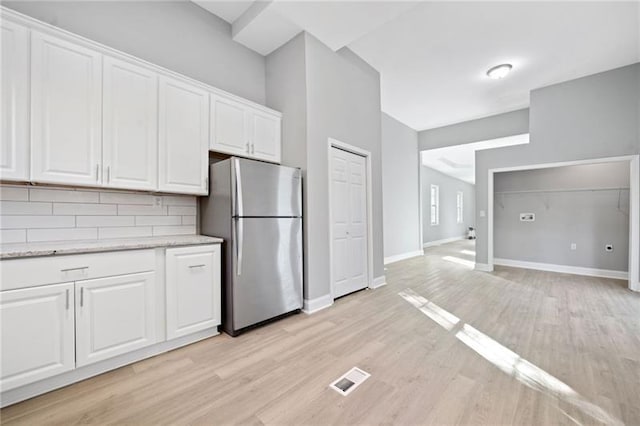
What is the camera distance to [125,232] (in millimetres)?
2316

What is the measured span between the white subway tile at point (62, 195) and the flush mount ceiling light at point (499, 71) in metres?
5.64

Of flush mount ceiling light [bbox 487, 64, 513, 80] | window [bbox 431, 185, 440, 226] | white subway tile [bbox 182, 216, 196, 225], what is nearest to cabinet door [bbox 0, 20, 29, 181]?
white subway tile [bbox 182, 216, 196, 225]

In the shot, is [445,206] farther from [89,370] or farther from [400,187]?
[89,370]

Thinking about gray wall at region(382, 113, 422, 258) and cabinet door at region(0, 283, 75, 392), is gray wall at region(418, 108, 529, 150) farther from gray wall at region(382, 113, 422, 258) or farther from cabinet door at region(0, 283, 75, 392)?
cabinet door at region(0, 283, 75, 392)

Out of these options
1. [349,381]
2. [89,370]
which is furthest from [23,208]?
[349,381]

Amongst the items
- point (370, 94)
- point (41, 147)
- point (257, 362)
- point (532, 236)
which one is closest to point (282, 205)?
point (257, 362)

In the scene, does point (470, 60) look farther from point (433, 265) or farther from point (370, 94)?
point (433, 265)

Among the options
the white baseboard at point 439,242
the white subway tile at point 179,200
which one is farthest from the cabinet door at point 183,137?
the white baseboard at point 439,242

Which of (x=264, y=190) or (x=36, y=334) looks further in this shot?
(x=264, y=190)

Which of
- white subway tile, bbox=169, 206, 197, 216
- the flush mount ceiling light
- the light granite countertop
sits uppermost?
the flush mount ceiling light

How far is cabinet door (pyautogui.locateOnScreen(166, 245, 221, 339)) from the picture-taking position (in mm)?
2074

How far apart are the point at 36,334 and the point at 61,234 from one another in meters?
0.82

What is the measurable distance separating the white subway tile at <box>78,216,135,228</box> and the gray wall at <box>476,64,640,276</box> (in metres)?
6.01

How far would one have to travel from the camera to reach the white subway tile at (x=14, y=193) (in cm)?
181
